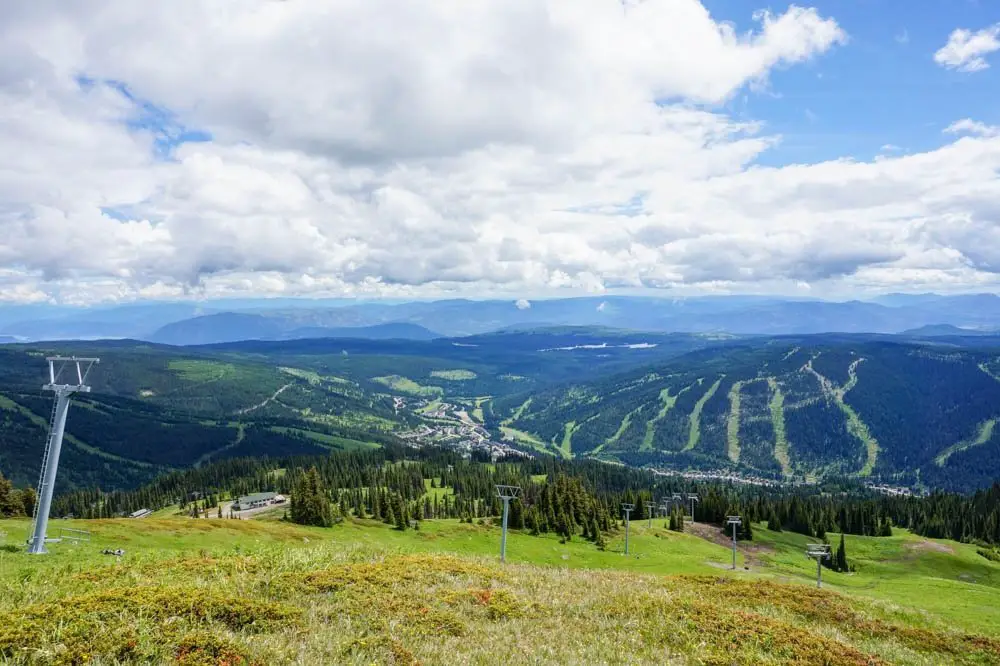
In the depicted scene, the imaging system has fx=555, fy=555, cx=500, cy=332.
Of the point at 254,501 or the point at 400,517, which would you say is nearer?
the point at 400,517

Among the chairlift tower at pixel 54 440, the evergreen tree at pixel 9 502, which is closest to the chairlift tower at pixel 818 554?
the chairlift tower at pixel 54 440

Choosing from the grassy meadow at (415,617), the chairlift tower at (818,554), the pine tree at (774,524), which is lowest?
the pine tree at (774,524)

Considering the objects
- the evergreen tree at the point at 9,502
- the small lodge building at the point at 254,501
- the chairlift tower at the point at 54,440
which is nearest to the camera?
the chairlift tower at the point at 54,440

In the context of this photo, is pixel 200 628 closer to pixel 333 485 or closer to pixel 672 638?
pixel 672 638

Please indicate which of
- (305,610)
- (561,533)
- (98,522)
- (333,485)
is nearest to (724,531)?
(561,533)

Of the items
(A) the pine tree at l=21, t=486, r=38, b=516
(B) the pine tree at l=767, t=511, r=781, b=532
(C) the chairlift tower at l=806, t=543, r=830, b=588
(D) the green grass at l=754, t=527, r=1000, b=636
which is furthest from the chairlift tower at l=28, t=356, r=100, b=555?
(B) the pine tree at l=767, t=511, r=781, b=532

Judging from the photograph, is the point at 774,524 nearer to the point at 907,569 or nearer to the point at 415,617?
the point at 907,569

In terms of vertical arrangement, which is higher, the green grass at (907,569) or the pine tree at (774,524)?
the green grass at (907,569)

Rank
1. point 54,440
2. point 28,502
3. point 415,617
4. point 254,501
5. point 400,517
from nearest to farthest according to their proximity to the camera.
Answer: point 415,617 < point 54,440 < point 28,502 < point 400,517 < point 254,501

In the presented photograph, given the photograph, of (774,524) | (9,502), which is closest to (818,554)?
(774,524)

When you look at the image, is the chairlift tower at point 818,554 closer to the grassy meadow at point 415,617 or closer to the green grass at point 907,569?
the green grass at point 907,569

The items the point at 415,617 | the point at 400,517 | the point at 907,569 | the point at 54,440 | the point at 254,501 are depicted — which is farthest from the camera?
the point at 254,501

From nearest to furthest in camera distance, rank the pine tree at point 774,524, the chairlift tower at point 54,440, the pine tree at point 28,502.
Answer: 1. the chairlift tower at point 54,440
2. the pine tree at point 28,502
3. the pine tree at point 774,524

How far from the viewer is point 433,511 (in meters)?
162
